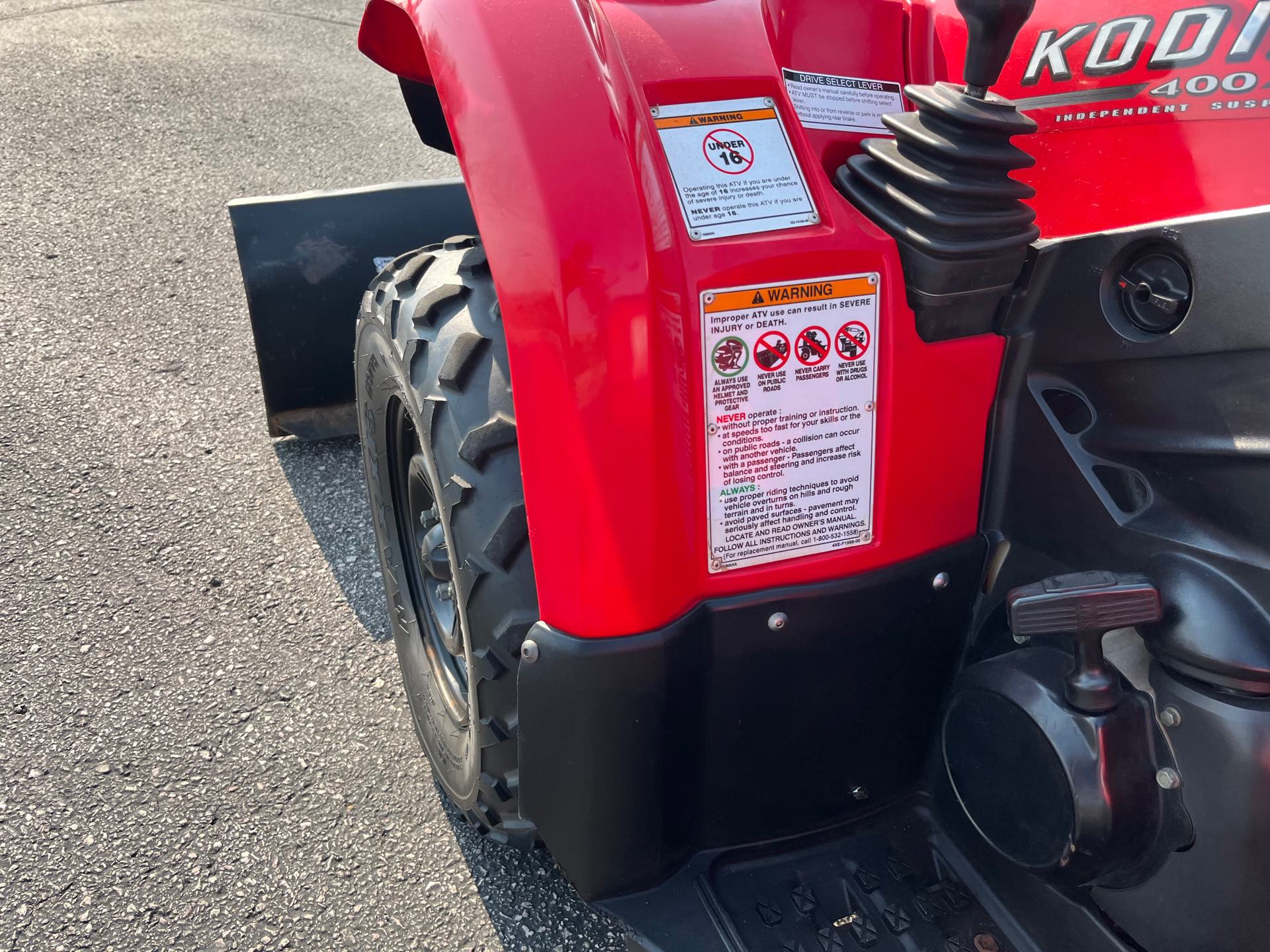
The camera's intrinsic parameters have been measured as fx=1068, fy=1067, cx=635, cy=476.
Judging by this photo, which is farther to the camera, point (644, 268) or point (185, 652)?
point (185, 652)

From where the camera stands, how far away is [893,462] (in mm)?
1160

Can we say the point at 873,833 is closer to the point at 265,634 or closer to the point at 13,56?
the point at 265,634

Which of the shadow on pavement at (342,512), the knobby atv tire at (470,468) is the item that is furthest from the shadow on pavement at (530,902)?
the shadow on pavement at (342,512)

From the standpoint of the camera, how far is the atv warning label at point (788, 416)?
1.07m

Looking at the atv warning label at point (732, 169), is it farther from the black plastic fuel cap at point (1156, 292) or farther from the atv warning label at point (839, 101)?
the black plastic fuel cap at point (1156, 292)

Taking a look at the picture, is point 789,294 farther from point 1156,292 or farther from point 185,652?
point 185,652

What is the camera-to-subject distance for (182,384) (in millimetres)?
2824

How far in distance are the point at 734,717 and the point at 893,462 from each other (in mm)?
339

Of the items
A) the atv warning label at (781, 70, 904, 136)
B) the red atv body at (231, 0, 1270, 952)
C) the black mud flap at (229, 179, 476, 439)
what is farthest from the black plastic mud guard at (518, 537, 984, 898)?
the black mud flap at (229, 179, 476, 439)

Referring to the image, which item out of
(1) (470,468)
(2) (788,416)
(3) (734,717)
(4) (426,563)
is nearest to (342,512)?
(4) (426,563)

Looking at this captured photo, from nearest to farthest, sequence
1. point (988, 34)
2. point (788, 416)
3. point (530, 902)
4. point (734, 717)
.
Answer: point (988, 34) → point (788, 416) → point (734, 717) → point (530, 902)

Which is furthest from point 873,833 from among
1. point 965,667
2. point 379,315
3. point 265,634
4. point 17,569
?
point 17,569

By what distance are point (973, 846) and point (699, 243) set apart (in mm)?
808

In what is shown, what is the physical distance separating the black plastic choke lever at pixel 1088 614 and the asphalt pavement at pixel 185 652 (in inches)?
31.8
